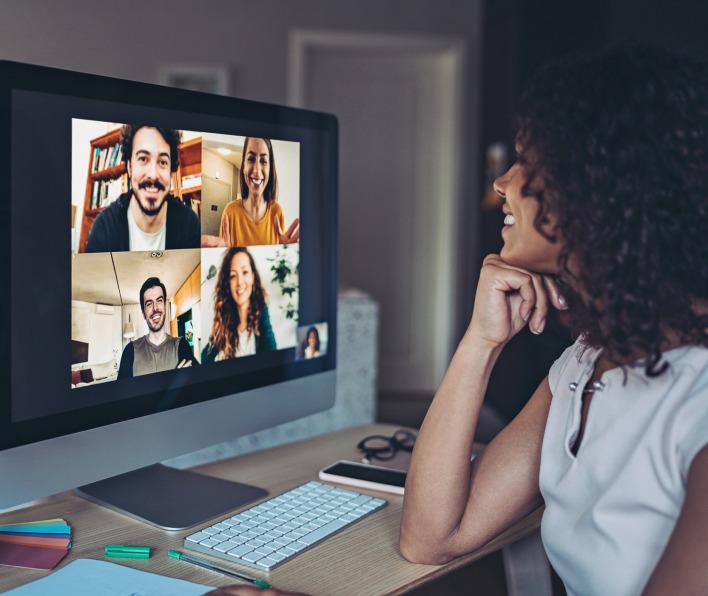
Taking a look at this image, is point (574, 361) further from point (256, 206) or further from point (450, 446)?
point (256, 206)

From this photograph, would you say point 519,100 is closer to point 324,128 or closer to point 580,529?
point 324,128

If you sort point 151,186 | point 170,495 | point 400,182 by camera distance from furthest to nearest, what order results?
point 400,182 < point 170,495 < point 151,186

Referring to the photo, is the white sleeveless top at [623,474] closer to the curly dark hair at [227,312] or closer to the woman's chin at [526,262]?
the woman's chin at [526,262]

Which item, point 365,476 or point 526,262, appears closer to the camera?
point 526,262

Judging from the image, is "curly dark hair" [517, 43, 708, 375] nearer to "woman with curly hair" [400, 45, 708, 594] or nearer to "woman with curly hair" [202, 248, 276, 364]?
"woman with curly hair" [400, 45, 708, 594]

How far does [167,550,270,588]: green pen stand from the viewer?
2.70 feet

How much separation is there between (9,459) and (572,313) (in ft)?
2.28

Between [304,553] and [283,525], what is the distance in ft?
0.23

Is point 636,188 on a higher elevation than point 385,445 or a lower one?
higher

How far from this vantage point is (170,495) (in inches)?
42.8

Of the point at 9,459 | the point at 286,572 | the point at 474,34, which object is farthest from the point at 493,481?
the point at 474,34

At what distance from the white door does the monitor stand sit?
161 inches

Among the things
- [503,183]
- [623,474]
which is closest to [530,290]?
[503,183]

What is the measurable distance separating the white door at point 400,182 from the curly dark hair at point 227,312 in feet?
13.2
